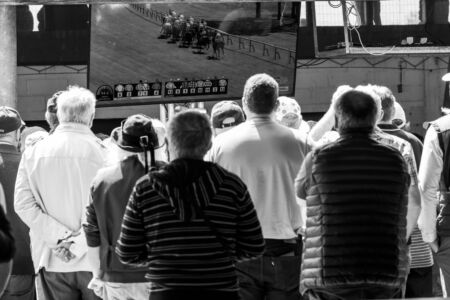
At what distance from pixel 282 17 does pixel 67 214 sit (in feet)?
20.6

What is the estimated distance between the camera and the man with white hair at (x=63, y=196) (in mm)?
5359

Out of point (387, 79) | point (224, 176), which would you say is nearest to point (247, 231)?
point (224, 176)

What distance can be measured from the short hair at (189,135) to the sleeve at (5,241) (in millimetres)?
932

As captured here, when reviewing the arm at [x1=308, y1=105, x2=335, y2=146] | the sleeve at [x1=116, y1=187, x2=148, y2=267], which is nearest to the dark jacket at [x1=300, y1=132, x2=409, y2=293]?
the sleeve at [x1=116, y1=187, x2=148, y2=267]

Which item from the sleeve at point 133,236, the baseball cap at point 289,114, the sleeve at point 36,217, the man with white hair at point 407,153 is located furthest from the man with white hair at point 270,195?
the baseball cap at point 289,114

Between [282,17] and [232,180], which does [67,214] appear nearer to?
[232,180]

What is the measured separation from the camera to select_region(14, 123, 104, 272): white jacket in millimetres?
5363

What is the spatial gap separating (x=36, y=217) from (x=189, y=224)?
1684 millimetres

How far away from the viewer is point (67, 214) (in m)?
5.41

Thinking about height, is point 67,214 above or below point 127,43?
below

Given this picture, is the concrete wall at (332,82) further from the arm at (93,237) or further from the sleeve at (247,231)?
the sleeve at (247,231)

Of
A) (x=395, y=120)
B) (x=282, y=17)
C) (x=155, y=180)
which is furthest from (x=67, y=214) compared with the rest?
(x=282, y=17)

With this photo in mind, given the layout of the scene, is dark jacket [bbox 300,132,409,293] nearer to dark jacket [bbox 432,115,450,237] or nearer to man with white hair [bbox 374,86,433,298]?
dark jacket [bbox 432,115,450,237]

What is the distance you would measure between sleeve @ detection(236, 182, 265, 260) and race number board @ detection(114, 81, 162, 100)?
6.56 m
